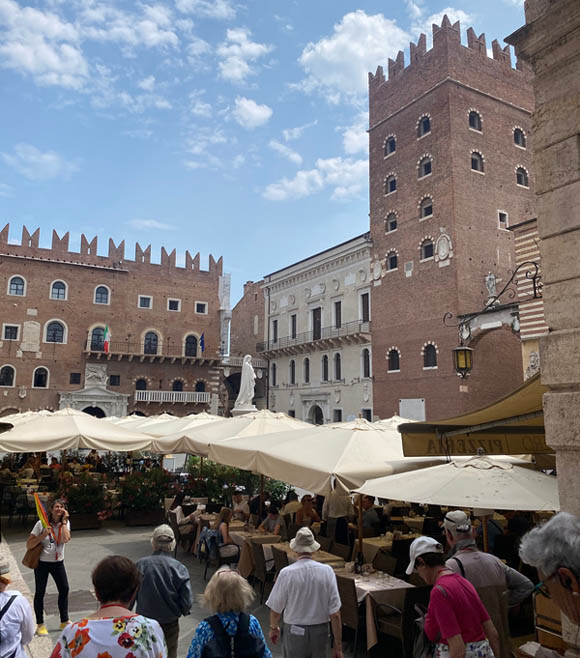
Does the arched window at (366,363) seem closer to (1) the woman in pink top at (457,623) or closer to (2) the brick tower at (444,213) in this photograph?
(2) the brick tower at (444,213)

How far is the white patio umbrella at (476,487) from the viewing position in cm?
512

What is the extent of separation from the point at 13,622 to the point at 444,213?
25.5m

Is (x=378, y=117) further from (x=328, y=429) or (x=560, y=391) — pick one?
(x=560, y=391)

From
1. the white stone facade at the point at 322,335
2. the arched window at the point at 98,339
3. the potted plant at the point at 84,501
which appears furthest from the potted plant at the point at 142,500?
the arched window at the point at 98,339

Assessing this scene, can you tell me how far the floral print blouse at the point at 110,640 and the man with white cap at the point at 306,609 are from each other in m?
1.66

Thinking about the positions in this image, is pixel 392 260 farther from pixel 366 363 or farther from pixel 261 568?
pixel 261 568

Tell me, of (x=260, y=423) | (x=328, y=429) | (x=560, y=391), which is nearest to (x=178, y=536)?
(x=260, y=423)

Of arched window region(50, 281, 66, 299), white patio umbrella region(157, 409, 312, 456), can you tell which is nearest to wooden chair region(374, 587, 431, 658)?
white patio umbrella region(157, 409, 312, 456)

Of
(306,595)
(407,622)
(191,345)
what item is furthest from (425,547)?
(191,345)

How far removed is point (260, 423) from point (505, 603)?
7.27m

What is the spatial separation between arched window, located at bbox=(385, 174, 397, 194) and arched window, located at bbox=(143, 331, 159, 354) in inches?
704

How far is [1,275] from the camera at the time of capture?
3350cm

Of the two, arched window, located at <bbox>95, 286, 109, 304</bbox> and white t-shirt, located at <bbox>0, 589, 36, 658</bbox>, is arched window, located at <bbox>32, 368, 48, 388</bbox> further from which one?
white t-shirt, located at <bbox>0, 589, 36, 658</bbox>

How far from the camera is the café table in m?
5.42
